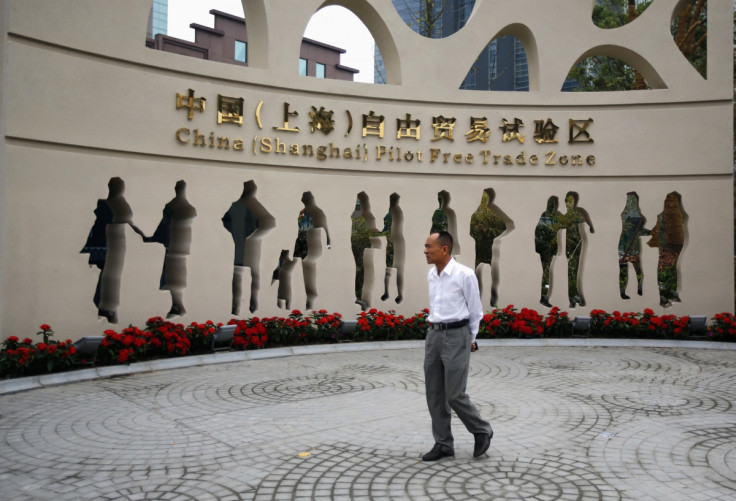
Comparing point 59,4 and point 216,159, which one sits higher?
point 59,4

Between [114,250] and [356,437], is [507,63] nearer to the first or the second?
[114,250]

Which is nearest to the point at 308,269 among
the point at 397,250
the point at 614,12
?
the point at 397,250

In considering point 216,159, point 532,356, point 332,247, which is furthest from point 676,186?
point 216,159

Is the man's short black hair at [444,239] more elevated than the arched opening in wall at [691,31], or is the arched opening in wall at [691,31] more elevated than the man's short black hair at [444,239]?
the arched opening in wall at [691,31]

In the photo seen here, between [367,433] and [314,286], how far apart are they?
19.5ft

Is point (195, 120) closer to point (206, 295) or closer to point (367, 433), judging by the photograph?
point (206, 295)

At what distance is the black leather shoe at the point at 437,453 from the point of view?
15.8ft

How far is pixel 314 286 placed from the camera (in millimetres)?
11336

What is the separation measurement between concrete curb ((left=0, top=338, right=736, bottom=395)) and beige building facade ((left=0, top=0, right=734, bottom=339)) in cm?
112

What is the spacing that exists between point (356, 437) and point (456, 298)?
163 cm

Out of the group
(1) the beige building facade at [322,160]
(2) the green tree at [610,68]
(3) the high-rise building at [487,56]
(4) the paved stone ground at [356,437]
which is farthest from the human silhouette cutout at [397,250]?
(3) the high-rise building at [487,56]

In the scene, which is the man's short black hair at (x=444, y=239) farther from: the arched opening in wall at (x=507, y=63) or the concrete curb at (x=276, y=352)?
the arched opening in wall at (x=507, y=63)

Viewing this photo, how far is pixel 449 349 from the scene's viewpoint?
481 centimetres

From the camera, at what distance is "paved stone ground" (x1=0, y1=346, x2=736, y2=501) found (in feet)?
14.2
